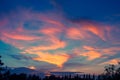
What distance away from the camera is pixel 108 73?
5246 inches

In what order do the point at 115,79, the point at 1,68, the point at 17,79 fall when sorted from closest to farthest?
1. the point at 1,68
2. the point at 115,79
3. the point at 17,79

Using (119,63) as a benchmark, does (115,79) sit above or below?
below

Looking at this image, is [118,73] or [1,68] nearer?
[1,68]

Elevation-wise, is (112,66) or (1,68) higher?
(112,66)

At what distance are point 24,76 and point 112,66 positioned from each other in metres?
73.5

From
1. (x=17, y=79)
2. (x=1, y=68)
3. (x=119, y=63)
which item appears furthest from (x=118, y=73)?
(x=17, y=79)

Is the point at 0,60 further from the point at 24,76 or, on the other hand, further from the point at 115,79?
the point at 24,76

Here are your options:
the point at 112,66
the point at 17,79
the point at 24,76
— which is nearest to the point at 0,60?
the point at 112,66

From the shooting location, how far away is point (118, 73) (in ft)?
377

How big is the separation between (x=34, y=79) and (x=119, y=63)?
310ft

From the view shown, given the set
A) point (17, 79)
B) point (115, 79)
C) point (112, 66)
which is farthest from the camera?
point (17, 79)

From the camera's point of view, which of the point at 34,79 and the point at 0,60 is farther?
the point at 34,79

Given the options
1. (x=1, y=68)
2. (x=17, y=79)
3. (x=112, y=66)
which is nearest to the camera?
(x=1, y=68)

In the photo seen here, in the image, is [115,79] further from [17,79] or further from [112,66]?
[17,79]
